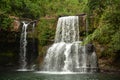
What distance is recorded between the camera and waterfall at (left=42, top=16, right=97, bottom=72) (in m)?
31.6

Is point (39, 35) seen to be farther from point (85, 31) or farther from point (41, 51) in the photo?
point (85, 31)

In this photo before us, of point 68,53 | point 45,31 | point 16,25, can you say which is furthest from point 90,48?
point 16,25

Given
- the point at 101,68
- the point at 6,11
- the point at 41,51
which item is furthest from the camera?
the point at 6,11

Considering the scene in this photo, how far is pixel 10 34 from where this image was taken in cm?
3684

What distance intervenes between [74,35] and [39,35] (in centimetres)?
467

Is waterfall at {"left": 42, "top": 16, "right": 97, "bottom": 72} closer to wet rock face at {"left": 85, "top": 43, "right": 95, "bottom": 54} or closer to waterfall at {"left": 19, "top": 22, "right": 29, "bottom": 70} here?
wet rock face at {"left": 85, "top": 43, "right": 95, "bottom": 54}

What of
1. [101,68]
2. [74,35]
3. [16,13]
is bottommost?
[101,68]

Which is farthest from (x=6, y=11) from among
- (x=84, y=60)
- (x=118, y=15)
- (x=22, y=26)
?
(x=118, y=15)

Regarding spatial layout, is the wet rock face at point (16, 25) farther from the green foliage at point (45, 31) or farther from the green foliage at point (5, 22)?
the green foliage at point (45, 31)

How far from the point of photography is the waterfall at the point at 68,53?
104 ft

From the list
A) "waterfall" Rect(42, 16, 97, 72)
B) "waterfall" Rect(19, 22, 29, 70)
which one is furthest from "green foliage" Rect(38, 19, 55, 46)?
"waterfall" Rect(19, 22, 29, 70)

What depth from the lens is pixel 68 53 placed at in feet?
108

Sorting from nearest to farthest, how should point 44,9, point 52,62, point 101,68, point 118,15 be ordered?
point 118,15 → point 101,68 → point 52,62 → point 44,9

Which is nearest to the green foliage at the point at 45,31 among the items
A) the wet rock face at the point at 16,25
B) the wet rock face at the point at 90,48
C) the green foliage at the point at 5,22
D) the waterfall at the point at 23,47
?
the waterfall at the point at 23,47
